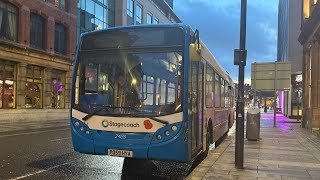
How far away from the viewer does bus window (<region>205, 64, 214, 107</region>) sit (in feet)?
34.5

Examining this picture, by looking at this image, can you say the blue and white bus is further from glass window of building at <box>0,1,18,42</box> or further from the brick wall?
the brick wall

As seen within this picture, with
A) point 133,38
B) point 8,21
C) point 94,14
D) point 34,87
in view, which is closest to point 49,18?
point 8,21

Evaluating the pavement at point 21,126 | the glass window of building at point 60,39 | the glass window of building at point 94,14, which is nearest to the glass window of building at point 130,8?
the glass window of building at point 94,14

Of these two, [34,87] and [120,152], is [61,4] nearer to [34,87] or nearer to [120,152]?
[34,87]

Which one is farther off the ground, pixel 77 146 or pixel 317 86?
pixel 317 86

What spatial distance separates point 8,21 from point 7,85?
5260 millimetres

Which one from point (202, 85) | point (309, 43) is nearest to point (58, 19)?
point (309, 43)

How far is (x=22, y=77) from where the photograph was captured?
33.8 metres

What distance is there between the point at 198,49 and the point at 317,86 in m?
16.1

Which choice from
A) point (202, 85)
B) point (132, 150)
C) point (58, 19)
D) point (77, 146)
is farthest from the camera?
point (58, 19)

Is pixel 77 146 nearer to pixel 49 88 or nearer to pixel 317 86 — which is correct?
pixel 317 86

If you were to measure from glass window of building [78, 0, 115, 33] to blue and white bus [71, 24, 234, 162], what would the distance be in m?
36.9

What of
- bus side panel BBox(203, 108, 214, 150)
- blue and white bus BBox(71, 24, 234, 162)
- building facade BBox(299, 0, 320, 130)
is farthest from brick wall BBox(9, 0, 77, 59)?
blue and white bus BBox(71, 24, 234, 162)

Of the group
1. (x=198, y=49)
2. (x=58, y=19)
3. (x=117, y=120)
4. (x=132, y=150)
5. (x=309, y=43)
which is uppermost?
(x=58, y=19)
